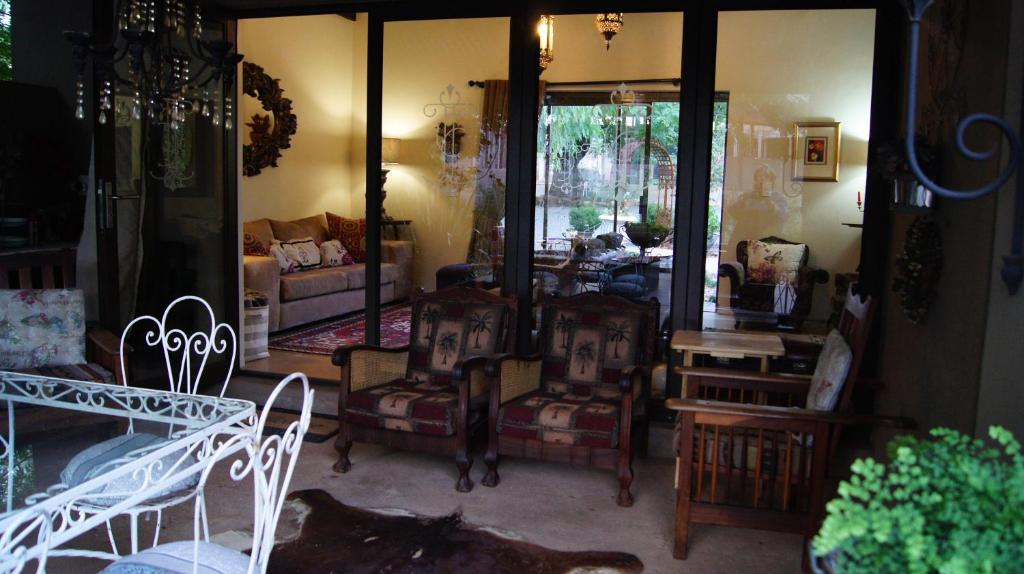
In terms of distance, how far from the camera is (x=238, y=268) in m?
5.37

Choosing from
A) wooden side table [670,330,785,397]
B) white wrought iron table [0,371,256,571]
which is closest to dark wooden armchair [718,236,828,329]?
wooden side table [670,330,785,397]

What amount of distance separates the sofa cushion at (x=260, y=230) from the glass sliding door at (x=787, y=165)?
459 centimetres

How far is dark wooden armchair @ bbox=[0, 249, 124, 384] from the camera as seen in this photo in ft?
12.6

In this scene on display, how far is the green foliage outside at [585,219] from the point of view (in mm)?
4559

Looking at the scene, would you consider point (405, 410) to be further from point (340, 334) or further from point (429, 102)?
point (340, 334)

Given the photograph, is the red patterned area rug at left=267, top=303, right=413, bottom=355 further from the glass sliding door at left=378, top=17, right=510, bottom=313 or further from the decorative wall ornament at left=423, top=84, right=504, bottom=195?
the decorative wall ornament at left=423, top=84, right=504, bottom=195

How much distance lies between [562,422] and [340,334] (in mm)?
3875

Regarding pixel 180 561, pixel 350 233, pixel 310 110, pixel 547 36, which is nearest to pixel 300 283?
pixel 350 233

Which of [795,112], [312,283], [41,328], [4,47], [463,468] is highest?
[4,47]

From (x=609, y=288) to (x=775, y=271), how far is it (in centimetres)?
89

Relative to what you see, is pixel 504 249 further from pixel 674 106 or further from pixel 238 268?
pixel 238 268

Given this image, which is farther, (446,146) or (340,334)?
(340,334)

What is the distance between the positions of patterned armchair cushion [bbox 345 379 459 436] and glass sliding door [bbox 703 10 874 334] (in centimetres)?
152

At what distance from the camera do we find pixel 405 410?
12.6ft
